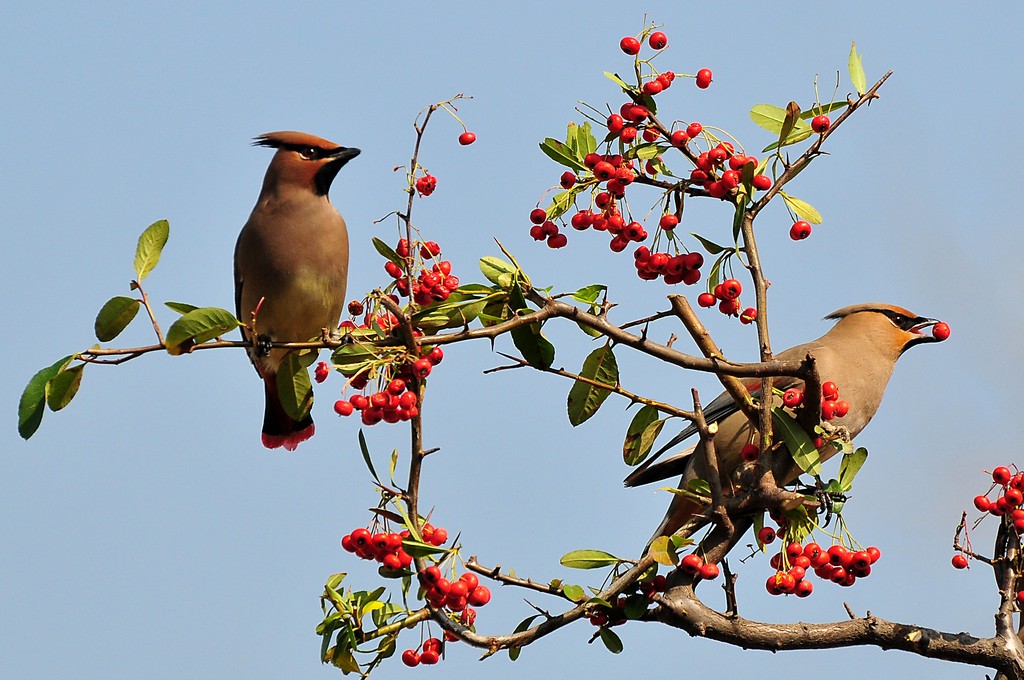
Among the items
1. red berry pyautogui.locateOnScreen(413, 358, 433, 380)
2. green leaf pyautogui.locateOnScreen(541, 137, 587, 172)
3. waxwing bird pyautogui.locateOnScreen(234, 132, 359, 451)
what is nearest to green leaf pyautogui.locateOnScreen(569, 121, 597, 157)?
green leaf pyautogui.locateOnScreen(541, 137, 587, 172)

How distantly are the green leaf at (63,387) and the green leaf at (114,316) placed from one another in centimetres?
8

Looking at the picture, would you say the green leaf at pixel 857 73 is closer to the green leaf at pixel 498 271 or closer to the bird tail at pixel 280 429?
the green leaf at pixel 498 271

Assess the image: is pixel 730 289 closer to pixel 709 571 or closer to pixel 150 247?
pixel 709 571

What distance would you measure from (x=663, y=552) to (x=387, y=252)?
3.12 ft

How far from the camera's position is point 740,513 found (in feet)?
10.3

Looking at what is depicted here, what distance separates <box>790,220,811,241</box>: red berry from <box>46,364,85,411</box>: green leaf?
68.2 inches

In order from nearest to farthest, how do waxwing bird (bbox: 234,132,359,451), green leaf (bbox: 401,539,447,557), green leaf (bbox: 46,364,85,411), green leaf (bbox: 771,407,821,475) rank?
1. green leaf (bbox: 46,364,85,411)
2. green leaf (bbox: 401,539,447,557)
3. green leaf (bbox: 771,407,821,475)
4. waxwing bird (bbox: 234,132,359,451)

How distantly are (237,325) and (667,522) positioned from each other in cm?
169

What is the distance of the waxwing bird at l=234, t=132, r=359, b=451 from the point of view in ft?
15.3

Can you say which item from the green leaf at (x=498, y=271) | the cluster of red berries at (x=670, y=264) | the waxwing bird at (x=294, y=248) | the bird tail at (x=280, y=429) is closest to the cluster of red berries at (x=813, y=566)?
the cluster of red berries at (x=670, y=264)

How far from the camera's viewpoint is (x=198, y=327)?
256cm

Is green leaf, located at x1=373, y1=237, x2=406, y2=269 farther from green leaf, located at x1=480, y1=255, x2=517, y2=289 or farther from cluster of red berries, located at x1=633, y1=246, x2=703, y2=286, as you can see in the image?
cluster of red berries, located at x1=633, y1=246, x2=703, y2=286

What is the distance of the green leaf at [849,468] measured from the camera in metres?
3.14

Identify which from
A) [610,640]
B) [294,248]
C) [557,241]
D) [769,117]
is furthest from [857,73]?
[294,248]
